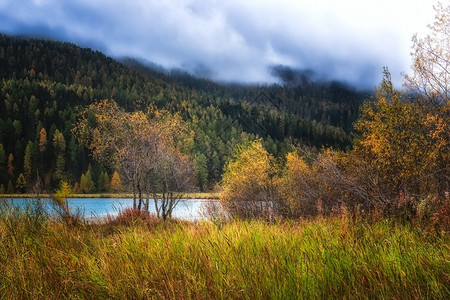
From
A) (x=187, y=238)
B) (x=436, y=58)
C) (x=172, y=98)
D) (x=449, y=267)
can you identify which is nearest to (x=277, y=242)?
(x=187, y=238)

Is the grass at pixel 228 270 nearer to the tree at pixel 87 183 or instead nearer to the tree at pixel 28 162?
the tree at pixel 87 183

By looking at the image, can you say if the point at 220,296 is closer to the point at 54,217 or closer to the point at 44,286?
the point at 44,286

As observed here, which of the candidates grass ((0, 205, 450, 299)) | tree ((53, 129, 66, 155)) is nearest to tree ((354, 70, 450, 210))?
grass ((0, 205, 450, 299))

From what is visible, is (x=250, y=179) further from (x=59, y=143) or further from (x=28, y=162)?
(x=59, y=143)

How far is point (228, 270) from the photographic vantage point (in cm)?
380

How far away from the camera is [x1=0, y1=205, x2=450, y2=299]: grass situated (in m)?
3.23

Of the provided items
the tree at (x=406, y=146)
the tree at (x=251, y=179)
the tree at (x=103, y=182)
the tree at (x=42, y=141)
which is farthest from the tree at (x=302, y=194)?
the tree at (x=42, y=141)

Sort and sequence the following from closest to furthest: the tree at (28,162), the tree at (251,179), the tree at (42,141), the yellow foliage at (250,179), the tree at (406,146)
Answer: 1. the tree at (406,146)
2. the tree at (251,179)
3. the yellow foliage at (250,179)
4. the tree at (28,162)
5. the tree at (42,141)

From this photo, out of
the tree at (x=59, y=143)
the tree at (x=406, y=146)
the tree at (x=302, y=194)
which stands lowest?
the tree at (x=302, y=194)

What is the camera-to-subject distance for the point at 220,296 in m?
3.23

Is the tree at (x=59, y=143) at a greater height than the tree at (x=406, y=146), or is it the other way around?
the tree at (x=59, y=143)

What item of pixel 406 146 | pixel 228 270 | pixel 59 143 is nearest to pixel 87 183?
pixel 59 143

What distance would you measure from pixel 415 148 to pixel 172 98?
186134 mm

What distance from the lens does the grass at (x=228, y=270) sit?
10.6ft
